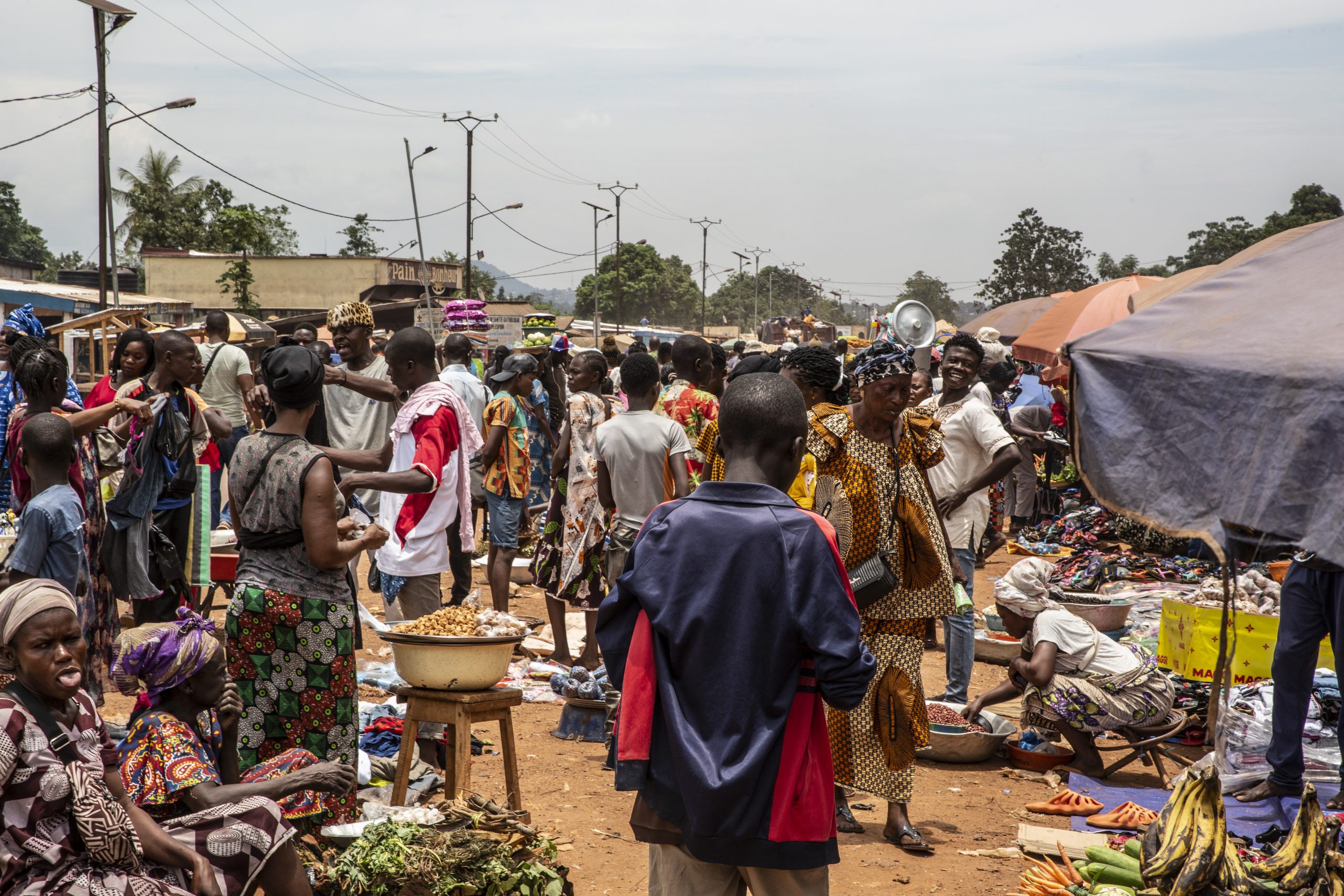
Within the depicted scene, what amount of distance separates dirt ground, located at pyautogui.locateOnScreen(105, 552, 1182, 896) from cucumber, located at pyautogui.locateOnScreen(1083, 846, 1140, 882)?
35 centimetres

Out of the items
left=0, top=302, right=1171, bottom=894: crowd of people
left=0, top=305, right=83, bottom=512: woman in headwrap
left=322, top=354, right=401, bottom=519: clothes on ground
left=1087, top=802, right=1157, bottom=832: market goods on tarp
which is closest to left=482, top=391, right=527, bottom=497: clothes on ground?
left=0, top=302, right=1171, bottom=894: crowd of people

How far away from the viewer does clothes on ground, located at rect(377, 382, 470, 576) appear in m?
5.64

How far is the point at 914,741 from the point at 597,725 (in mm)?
2241

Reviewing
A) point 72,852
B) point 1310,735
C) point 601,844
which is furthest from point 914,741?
point 72,852

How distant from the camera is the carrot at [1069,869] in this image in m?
4.50

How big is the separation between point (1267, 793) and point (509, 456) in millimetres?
5287

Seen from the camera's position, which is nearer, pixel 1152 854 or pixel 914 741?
pixel 1152 854

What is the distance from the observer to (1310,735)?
229 inches

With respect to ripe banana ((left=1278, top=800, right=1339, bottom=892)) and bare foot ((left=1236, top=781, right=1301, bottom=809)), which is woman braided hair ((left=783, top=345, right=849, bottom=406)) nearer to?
ripe banana ((left=1278, top=800, right=1339, bottom=892))

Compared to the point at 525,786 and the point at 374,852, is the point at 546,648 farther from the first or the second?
the point at 374,852

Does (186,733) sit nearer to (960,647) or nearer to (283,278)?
(960,647)

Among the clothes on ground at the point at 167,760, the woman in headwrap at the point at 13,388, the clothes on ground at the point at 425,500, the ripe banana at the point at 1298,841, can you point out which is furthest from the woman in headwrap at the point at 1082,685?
the woman in headwrap at the point at 13,388

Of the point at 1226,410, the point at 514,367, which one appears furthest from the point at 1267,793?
the point at 514,367

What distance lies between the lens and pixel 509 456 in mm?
8414
